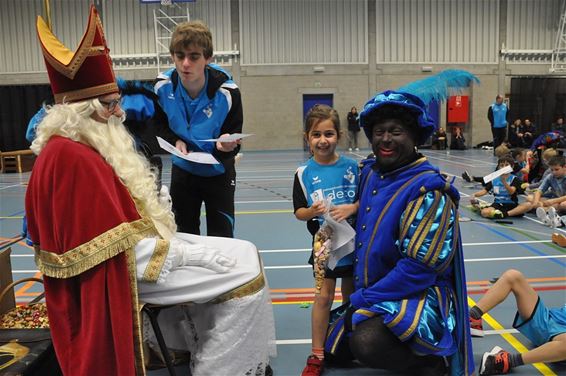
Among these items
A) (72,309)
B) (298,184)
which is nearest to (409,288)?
(298,184)

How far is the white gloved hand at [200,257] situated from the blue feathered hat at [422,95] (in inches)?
41.2

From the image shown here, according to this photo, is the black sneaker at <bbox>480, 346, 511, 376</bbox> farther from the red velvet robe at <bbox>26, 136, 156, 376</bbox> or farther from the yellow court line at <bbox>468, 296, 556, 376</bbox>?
the red velvet robe at <bbox>26, 136, 156, 376</bbox>

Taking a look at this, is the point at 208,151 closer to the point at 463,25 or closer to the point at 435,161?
the point at 435,161

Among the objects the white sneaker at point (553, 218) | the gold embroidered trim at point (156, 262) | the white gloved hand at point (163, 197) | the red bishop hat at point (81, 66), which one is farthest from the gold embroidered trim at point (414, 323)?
the white sneaker at point (553, 218)

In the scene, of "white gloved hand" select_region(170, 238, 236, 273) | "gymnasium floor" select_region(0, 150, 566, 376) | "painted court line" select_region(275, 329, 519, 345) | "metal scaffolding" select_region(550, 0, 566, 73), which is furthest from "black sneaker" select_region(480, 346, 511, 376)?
"metal scaffolding" select_region(550, 0, 566, 73)

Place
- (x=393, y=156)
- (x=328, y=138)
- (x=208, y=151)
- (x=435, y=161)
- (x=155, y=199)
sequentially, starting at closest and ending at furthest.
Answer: (x=155, y=199)
(x=393, y=156)
(x=328, y=138)
(x=208, y=151)
(x=435, y=161)

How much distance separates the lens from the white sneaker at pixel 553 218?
253 inches

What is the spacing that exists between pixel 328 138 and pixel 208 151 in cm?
82

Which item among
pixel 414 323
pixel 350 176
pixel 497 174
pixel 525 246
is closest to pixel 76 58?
pixel 350 176

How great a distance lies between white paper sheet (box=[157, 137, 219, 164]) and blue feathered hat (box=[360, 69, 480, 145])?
95 cm

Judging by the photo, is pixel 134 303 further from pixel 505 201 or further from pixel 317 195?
pixel 505 201

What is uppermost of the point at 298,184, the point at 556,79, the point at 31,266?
the point at 556,79

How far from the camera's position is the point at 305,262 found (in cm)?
520

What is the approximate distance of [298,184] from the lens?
292cm
